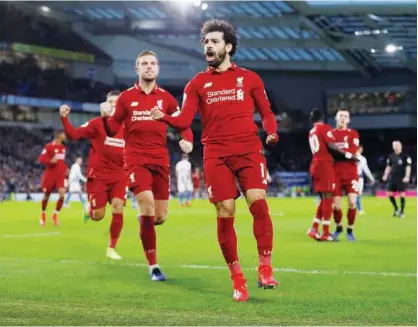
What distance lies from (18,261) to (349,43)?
49356mm

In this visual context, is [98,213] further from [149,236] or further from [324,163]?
[324,163]

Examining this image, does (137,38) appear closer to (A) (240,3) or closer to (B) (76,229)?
(A) (240,3)

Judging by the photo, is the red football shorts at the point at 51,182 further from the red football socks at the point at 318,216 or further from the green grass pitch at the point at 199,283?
the red football socks at the point at 318,216

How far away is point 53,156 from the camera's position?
66.0 feet

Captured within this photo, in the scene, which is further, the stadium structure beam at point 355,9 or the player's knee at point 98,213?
the stadium structure beam at point 355,9

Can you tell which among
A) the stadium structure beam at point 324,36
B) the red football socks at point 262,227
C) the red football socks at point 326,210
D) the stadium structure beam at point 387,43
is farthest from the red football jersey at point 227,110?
the stadium structure beam at point 387,43

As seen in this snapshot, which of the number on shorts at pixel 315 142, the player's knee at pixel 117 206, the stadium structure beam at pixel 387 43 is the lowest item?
the player's knee at pixel 117 206

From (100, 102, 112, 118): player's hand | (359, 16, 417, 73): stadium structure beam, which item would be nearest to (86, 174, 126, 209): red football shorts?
(100, 102, 112, 118): player's hand

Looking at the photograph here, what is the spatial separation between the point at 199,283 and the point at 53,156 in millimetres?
11946

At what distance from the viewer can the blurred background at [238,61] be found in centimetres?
5347

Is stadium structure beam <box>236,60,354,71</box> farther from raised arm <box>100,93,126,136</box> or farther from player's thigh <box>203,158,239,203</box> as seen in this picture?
player's thigh <box>203,158,239,203</box>

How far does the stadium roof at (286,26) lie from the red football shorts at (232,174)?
40789 mm

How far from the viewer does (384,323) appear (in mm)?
6215

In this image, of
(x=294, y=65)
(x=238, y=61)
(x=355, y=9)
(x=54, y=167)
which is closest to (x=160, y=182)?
(x=54, y=167)
